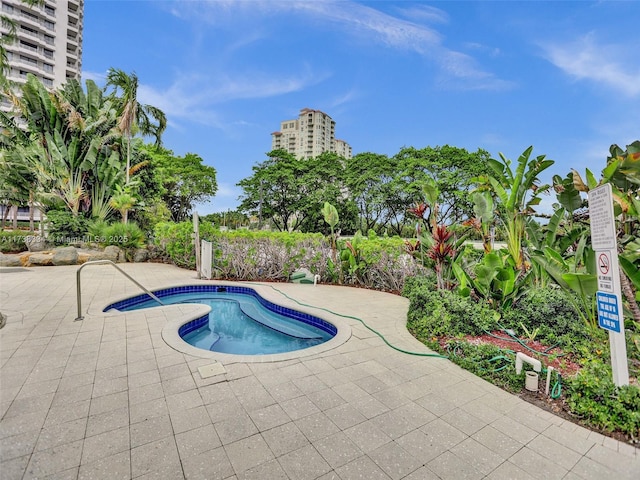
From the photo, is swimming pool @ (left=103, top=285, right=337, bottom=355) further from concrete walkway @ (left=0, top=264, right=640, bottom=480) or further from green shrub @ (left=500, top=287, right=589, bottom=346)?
green shrub @ (left=500, top=287, right=589, bottom=346)

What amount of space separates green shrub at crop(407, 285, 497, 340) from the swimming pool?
1423mm

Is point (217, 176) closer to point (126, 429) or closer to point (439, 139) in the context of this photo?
point (439, 139)

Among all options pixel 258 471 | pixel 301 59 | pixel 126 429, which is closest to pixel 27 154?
pixel 301 59

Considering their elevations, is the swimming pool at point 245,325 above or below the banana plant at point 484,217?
below

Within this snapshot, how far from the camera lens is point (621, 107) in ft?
19.6

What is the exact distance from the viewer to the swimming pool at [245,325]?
16.5ft

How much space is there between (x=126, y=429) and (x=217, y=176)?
1168 inches

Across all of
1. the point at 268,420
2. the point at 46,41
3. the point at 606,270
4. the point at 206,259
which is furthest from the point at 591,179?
the point at 46,41

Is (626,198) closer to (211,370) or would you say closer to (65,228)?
(211,370)

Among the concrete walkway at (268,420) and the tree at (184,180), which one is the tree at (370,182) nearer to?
the tree at (184,180)

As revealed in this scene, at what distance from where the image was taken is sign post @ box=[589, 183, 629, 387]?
100 inches

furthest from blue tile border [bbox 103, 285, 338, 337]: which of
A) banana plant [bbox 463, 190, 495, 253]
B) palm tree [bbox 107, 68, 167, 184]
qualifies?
palm tree [bbox 107, 68, 167, 184]

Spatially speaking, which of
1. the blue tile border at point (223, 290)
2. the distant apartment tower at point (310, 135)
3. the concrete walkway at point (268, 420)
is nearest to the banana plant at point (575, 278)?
the concrete walkway at point (268, 420)

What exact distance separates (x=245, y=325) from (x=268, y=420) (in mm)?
4020
